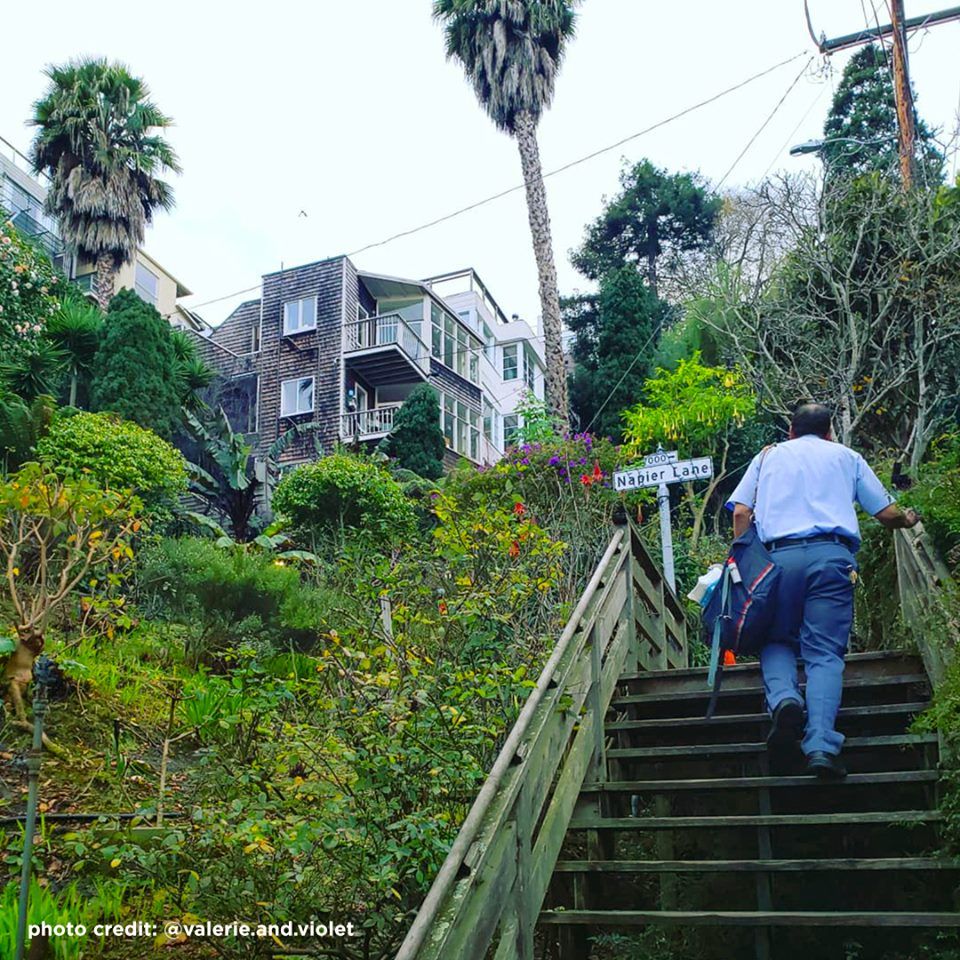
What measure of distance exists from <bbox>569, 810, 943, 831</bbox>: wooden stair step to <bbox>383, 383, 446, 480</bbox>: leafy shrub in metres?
19.3

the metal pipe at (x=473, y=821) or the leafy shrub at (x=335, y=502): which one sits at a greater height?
the leafy shrub at (x=335, y=502)

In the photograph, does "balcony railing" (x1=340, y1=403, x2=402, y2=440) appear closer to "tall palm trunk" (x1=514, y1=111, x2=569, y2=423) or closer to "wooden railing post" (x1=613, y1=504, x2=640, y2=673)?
"tall palm trunk" (x1=514, y1=111, x2=569, y2=423)

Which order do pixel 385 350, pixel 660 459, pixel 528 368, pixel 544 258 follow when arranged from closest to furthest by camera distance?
pixel 660 459, pixel 544 258, pixel 385 350, pixel 528 368

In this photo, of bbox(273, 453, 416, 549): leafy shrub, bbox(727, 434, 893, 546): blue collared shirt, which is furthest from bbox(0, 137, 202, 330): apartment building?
bbox(727, 434, 893, 546): blue collared shirt

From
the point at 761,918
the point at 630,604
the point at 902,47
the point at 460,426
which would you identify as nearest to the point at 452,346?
the point at 460,426

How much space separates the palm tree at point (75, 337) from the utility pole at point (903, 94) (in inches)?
598

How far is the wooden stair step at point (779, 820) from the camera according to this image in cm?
404

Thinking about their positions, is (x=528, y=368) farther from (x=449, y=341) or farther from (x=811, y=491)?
(x=811, y=491)

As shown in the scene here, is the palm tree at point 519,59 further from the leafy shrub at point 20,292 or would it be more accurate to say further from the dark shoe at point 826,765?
the dark shoe at point 826,765

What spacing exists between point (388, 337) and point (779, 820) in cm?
2584

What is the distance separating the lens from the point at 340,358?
2847 centimetres

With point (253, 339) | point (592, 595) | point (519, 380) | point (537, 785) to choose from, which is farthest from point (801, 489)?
point (519, 380)

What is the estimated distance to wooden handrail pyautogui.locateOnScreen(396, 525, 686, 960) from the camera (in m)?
3.02

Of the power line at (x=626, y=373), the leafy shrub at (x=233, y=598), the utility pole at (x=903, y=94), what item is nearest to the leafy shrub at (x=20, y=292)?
the leafy shrub at (x=233, y=598)
